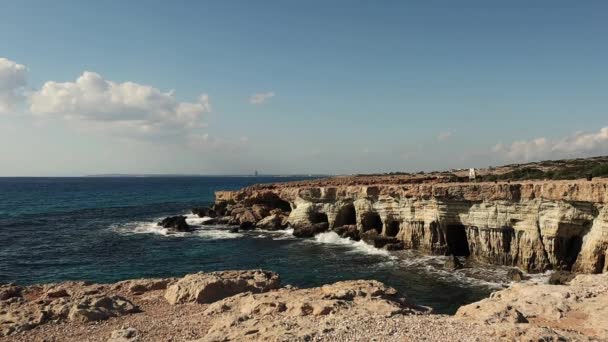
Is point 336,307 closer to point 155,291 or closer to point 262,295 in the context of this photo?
point 262,295

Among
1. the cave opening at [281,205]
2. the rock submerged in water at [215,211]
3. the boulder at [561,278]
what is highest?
the cave opening at [281,205]

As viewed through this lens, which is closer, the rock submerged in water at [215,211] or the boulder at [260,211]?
the boulder at [260,211]

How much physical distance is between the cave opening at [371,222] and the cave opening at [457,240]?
30.6 feet

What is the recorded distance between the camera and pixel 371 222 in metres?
45.1

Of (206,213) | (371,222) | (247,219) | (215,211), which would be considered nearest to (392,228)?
(371,222)

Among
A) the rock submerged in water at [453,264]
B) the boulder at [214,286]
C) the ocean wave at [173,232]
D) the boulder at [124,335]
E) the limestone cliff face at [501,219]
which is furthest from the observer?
the ocean wave at [173,232]

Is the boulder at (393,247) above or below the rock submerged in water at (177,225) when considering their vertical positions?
below

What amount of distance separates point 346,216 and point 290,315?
110ft

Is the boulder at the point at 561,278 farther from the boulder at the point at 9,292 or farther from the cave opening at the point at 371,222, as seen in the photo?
the boulder at the point at 9,292

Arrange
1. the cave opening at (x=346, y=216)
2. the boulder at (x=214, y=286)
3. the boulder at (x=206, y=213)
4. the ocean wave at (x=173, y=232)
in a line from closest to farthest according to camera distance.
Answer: the boulder at (x=214, y=286) → the cave opening at (x=346, y=216) → the ocean wave at (x=173, y=232) → the boulder at (x=206, y=213)

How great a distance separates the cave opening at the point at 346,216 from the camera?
156 feet

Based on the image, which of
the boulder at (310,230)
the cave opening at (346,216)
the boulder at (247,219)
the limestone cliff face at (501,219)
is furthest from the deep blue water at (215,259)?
the boulder at (247,219)

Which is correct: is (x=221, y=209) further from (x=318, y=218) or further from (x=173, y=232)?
(x=318, y=218)

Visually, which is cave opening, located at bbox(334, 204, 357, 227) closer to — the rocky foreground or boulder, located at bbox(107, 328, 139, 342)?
the rocky foreground
